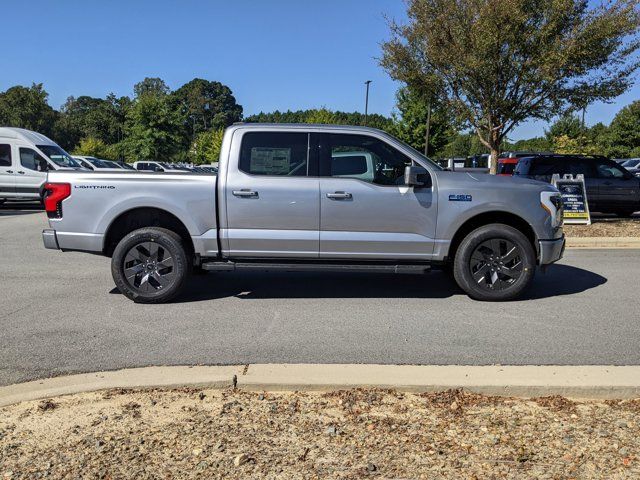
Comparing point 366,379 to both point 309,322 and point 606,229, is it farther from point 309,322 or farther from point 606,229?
point 606,229

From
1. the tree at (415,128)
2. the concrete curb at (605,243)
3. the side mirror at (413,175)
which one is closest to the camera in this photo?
the side mirror at (413,175)

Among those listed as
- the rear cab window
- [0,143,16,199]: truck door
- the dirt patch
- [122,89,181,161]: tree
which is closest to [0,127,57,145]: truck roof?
[0,143,16,199]: truck door

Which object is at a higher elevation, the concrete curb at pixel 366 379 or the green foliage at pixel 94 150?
the green foliage at pixel 94 150

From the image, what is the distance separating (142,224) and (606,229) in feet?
35.0

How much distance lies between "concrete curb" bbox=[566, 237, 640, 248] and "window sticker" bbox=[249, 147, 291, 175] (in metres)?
7.05

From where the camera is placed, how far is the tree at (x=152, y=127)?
46.3m

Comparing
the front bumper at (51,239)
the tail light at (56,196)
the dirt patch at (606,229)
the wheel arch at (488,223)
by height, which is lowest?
the dirt patch at (606,229)

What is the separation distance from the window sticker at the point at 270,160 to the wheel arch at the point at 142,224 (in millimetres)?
1080

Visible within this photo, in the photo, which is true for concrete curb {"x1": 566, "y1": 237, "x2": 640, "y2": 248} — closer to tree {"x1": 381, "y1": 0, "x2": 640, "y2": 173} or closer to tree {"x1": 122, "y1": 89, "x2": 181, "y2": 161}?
tree {"x1": 381, "y1": 0, "x2": 640, "y2": 173}

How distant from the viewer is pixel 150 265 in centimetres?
645

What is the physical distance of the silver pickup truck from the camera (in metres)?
6.38

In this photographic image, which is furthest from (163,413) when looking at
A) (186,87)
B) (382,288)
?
(186,87)

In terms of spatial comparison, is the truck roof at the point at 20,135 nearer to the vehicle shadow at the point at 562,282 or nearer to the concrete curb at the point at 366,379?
the vehicle shadow at the point at 562,282

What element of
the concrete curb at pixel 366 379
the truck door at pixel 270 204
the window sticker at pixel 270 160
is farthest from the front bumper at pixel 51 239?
the concrete curb at pixel 366 379
